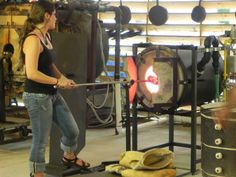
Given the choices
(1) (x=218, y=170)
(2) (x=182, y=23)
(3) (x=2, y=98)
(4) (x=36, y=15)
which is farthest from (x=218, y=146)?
(2) (x=182, y=23)

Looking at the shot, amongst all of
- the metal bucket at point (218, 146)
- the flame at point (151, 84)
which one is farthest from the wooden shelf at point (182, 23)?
the metal bucket at point (218, 146)

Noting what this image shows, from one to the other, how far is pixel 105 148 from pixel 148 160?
167cm


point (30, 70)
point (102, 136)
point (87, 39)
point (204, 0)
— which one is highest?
point (204, 0)

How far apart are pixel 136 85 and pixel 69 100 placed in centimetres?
72

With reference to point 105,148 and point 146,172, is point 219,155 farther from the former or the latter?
point 105,148

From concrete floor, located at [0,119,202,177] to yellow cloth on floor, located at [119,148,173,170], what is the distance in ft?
1.70

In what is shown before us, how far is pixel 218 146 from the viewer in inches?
110

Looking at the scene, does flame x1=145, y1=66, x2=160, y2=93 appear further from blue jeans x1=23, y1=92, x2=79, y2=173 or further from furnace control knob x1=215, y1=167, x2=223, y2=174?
furnace control knob x1=215, y1=167, x2=223, y2=174

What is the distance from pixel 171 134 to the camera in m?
5.67

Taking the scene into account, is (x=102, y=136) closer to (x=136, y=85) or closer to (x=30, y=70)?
(x=136, y=85)

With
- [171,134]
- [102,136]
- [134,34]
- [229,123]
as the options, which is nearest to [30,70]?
[229,123]

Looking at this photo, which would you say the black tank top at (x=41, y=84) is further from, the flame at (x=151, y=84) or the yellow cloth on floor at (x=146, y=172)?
the flame at (x=151, y=84)

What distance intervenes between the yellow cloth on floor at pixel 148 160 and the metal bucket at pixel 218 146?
4.41 feet

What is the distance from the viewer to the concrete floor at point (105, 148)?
5084 millimetres
